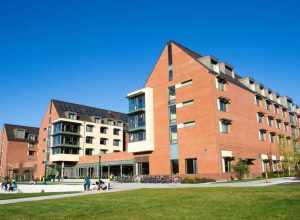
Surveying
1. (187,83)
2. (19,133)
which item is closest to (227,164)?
(187,83)

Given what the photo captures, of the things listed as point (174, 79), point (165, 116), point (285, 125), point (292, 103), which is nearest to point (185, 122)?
point (165, 116)

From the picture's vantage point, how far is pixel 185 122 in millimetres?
41500

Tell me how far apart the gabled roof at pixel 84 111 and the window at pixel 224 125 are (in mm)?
41874

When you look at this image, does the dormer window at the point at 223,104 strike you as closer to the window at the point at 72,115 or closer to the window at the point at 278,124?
the window at the point at 278,124

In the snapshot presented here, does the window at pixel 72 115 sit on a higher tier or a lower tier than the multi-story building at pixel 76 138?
higher

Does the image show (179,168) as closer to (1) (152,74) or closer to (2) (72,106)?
(1) (152,74)

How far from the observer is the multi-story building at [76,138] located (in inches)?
2594

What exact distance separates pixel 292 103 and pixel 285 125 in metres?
9.98

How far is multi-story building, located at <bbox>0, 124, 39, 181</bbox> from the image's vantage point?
245 ft

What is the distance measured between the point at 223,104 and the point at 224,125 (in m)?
3.03

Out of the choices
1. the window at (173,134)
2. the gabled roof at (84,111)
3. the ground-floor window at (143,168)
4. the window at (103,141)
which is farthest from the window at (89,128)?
the window at (173,134)

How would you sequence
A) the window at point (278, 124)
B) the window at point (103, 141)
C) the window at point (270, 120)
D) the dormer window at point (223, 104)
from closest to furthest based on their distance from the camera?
1. the dormer window at point (223, 104)
2. the window at point (270, 120)
3. the window at point (278, 124)
4. the window at point (103, 141)

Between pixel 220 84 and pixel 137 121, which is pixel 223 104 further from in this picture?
pixel 137 121

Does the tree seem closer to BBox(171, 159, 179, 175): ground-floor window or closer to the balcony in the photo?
BBox(171, 159, 179, 175): ground-floor window
